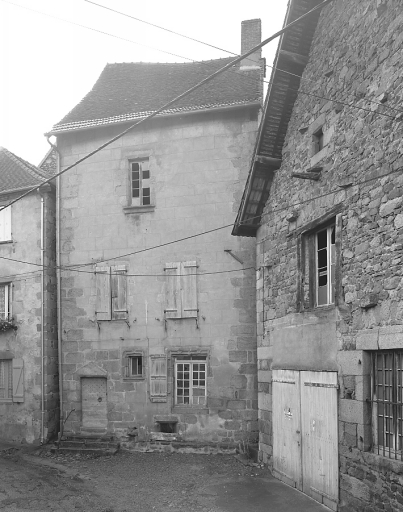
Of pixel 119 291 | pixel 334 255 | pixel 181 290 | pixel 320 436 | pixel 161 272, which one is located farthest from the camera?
pixel 119 291

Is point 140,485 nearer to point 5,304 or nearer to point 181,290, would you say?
point 181,290

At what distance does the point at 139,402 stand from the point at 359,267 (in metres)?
7.78

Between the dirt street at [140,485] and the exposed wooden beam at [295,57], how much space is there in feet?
23.3

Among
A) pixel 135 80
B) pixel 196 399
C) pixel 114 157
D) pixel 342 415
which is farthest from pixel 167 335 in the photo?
pixel 135 80

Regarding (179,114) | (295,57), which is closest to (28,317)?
(179,114)

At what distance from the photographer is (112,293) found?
14203mm

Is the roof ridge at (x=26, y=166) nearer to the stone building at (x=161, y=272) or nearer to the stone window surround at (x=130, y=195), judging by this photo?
the stone building at (x=161, y=272)

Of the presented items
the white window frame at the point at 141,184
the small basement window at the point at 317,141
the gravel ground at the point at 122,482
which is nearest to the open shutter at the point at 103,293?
the white window frame at the point at 141,184

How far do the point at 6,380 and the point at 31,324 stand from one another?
5.78 ft

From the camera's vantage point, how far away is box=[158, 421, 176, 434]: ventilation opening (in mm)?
13570

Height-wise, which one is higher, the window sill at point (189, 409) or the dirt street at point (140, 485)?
the window sill at point (189, 409)

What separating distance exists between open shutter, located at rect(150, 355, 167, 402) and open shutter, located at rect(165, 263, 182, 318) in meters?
1.08

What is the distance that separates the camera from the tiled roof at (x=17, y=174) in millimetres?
15312

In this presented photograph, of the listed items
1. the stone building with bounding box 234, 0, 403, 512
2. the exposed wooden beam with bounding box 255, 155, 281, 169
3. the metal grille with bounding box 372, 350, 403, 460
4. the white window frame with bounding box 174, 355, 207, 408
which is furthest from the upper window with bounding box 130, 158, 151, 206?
the metal grille with bounding box 372, 350, 403, 460
